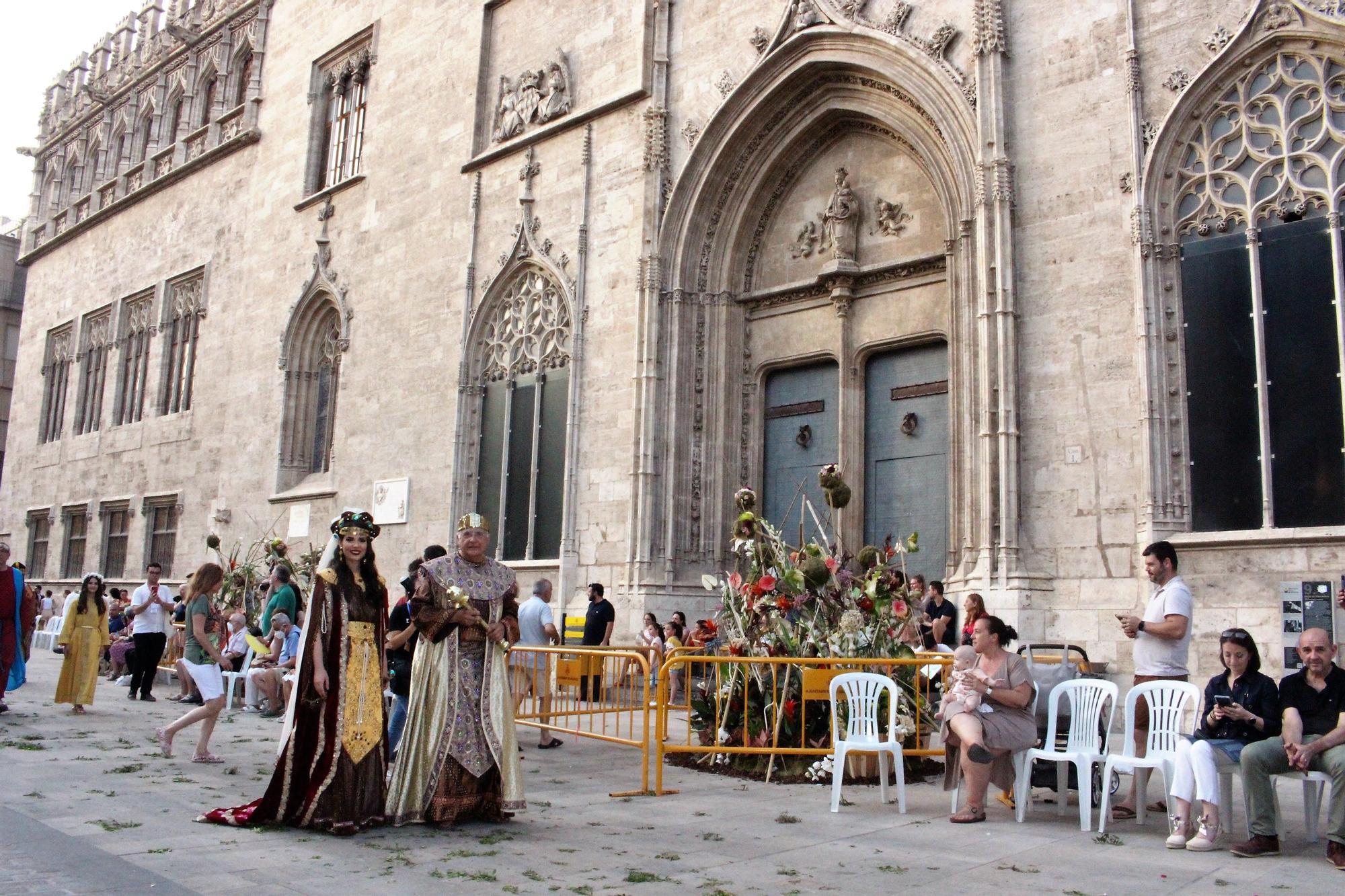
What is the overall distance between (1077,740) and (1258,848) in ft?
4.00

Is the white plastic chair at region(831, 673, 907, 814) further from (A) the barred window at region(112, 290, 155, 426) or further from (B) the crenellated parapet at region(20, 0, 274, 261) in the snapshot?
(A) the barred window at region(112, 290, 155, 426)

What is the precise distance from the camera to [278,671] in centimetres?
1206

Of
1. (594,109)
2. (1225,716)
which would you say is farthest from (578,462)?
(1225,716)

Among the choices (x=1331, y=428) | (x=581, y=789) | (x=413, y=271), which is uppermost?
(x=413, y=271)

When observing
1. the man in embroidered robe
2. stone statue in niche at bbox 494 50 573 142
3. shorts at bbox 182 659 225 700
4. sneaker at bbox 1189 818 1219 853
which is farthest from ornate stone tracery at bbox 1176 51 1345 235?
shorts at bbox 182 659 225 700

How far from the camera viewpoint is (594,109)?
16.3 m

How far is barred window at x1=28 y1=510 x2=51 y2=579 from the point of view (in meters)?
29.4

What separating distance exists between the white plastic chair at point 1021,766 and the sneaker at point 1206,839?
100cm

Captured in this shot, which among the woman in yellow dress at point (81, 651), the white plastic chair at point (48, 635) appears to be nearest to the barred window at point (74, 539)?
the white plastic chair at point (48, 635)

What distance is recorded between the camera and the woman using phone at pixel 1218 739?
5.70m

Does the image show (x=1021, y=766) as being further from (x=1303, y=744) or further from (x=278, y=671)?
(x=278, y=671)

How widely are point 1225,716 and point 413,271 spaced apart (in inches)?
618

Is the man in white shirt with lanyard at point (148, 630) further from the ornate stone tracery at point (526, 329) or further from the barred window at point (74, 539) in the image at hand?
the barred window at point (74, 539)

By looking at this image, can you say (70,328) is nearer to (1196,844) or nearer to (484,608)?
(484,608)
